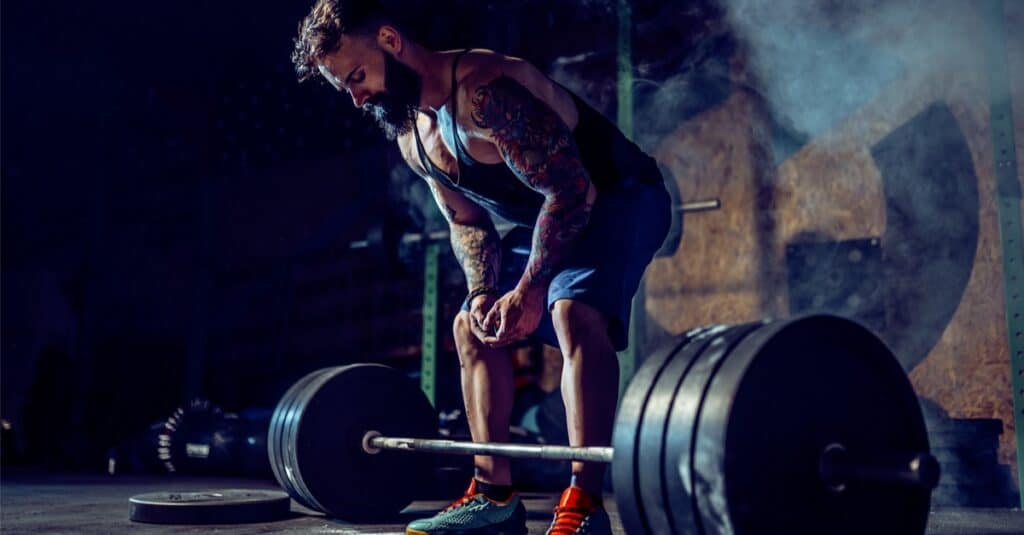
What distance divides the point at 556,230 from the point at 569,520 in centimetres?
52

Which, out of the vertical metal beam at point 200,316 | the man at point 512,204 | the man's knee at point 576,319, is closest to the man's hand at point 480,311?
the man at point 512,204

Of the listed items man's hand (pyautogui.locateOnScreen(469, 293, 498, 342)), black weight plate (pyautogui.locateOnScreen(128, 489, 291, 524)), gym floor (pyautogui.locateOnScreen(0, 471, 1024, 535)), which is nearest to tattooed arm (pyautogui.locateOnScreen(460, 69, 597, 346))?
man's hand (pyautogui.locateOnScreen(469, 293, 498, 342))

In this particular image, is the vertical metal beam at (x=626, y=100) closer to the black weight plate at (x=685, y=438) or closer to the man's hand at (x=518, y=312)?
the man's hand at (x=518, y=312)

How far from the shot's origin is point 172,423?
158 inches

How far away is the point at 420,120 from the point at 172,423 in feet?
9.18

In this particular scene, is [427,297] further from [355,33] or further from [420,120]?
[355,33]

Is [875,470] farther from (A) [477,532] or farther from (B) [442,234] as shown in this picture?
(B) [442,234]

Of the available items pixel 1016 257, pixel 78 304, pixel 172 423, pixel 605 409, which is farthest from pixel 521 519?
pixel 78 304

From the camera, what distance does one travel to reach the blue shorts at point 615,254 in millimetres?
1547

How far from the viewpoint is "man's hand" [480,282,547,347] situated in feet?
5.18

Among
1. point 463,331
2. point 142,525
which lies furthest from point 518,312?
point 142,525

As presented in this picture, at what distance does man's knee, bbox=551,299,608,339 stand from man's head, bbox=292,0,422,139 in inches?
21.1

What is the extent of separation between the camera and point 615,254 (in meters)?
1.59

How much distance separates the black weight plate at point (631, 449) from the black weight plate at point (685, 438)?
0.16ft
